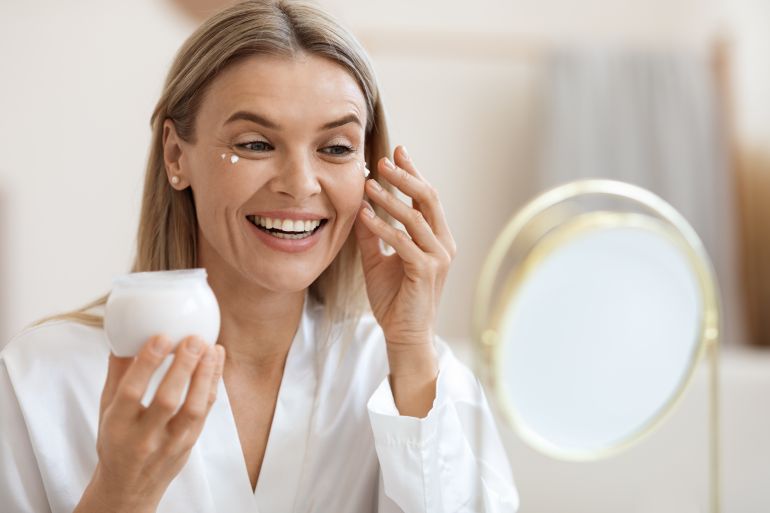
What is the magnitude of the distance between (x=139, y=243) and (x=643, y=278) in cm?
75

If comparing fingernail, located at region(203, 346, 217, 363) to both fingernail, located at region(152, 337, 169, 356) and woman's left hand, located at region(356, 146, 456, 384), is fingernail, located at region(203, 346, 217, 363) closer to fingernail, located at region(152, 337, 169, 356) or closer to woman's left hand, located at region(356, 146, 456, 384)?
fingernail, located at region(152, 337, 169, 356)

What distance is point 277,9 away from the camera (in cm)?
118

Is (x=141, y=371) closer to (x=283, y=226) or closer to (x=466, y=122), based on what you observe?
(x=283, y=226)

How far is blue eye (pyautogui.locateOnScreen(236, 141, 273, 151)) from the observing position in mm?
1115

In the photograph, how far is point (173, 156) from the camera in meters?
1.23

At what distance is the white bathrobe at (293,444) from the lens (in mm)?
1124

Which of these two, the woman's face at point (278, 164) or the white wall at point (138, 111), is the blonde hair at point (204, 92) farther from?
the white wall at point (138, 111)

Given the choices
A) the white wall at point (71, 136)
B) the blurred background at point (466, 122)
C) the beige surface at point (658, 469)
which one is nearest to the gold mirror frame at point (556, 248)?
→ the beige surface at point (658, 469)

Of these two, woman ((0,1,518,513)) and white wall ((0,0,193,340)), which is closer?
woman ((0,1,518,513))

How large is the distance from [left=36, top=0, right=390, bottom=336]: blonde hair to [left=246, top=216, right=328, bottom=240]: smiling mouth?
156 mm

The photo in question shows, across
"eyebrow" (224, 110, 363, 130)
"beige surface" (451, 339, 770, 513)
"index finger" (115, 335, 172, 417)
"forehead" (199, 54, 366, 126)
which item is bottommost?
"beige surface" (451, 339, 770, 513)

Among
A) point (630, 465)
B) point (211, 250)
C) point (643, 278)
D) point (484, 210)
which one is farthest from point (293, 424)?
point (484, 210)

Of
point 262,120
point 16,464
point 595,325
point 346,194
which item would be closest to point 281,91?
point 262,120

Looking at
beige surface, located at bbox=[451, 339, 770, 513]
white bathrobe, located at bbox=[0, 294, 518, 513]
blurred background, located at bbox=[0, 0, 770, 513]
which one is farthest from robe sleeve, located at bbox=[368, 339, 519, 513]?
blurred background, located at bbox=[0, 0, 770, 513]
